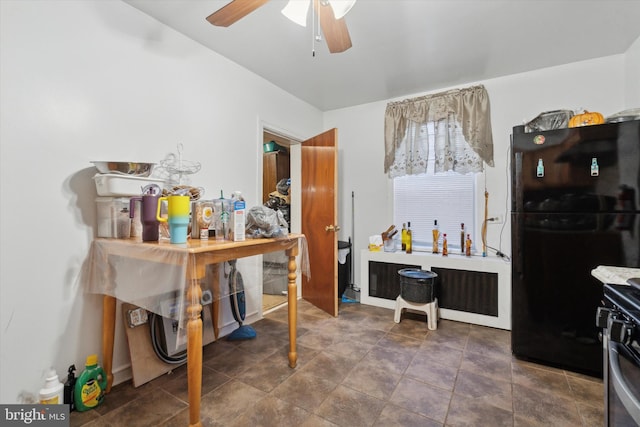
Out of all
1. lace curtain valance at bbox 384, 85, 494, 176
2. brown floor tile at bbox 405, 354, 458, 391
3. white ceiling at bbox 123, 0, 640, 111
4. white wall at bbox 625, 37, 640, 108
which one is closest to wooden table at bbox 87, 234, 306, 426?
brown floor tile at bbox 405, 354, 458, 391

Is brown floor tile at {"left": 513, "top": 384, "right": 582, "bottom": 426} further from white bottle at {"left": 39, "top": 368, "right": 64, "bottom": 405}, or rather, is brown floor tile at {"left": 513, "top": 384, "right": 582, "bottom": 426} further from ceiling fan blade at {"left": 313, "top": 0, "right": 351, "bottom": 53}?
white bottle at {"left": 39, "top": 368, "right": 64, "bottom": 405}

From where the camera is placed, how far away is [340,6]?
54.8 inches

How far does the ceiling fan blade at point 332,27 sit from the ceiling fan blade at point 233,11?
291mm

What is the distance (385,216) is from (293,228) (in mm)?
1183

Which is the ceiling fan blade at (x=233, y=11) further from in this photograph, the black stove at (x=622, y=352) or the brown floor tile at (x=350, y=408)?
the brown floor tile at (x=350, y=408)

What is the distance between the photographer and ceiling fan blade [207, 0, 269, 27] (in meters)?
1.43

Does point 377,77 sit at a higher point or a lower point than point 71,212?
higher

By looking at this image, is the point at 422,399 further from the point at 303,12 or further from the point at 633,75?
the point at 633,75

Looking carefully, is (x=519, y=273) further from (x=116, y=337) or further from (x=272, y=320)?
(x=116, y=337)

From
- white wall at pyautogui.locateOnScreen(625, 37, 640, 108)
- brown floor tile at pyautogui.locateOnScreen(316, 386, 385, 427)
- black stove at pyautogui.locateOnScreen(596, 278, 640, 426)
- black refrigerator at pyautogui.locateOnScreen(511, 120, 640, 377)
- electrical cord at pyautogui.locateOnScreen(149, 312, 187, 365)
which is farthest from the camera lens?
white wall at pyautogui.locateOnScreen(625, 37, 640, 108)

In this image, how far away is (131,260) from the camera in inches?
61.2

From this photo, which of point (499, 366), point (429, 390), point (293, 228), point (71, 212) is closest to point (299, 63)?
point (293, 228)

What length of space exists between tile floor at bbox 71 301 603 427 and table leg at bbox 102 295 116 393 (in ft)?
0.57

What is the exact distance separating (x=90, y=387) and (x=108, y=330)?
11.7 inches
